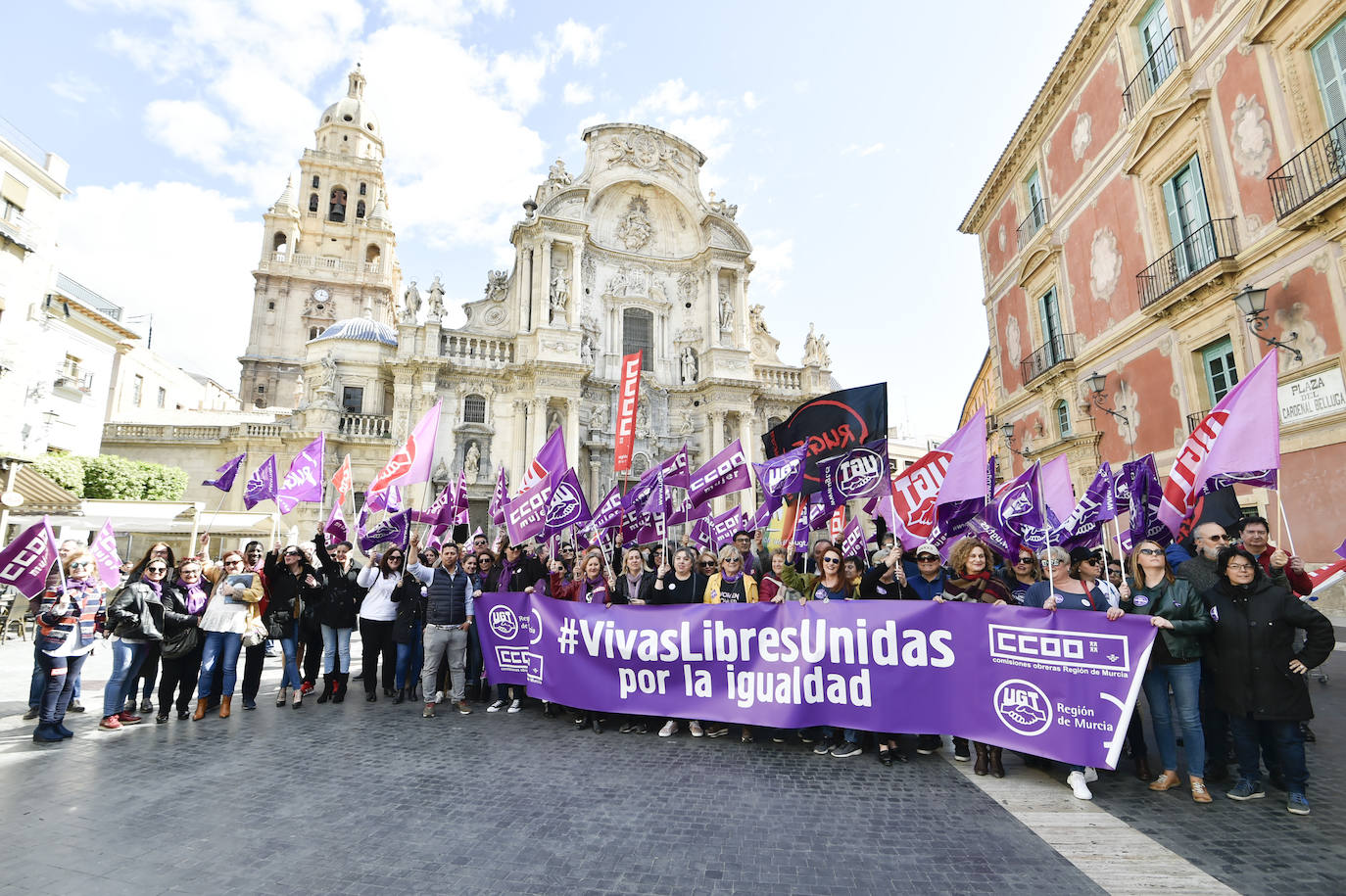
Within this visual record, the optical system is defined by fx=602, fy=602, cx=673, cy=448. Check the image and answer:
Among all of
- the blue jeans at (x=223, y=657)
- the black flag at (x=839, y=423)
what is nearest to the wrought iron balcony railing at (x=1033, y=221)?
the black flag at (x=839, y=423)

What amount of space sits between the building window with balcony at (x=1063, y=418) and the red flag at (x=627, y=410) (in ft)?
44.1

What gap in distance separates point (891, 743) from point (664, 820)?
2553 mm

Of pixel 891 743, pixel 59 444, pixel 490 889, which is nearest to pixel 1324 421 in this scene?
pixel 891 743

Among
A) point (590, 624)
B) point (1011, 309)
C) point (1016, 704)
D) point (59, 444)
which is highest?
point (1011, 309)

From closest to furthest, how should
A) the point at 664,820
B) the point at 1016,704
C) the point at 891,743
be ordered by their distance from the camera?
the point at 664,820 < the point at 1016,704 < the point at 891,743

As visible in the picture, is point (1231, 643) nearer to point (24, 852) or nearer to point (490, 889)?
point (490, 889)

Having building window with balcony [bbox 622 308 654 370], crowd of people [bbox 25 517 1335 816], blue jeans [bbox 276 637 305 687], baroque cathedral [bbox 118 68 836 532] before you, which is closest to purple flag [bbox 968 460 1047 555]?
crowd of people [bbox 25 517 1335 816]

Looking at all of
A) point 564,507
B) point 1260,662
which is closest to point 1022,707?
point 1260,662

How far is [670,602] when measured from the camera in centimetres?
691

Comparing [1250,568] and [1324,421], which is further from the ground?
[1324,421]

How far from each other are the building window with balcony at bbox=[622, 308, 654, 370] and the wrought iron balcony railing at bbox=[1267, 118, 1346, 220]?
24.5m

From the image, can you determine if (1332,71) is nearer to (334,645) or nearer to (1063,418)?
(1063,418)

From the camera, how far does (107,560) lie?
8.61m

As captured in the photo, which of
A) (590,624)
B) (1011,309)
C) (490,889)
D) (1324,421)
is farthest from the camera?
(1011,309)
